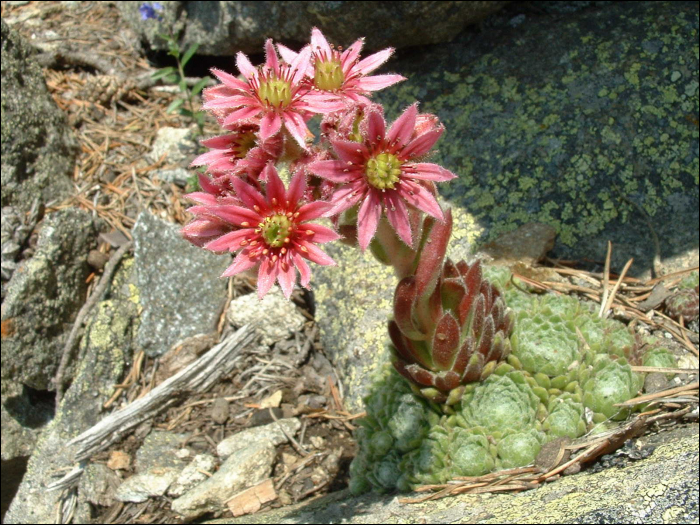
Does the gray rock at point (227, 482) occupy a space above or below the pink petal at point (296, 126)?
below

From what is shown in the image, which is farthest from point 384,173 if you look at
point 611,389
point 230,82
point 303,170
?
point 611,389

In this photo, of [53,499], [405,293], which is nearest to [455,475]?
[405,293]

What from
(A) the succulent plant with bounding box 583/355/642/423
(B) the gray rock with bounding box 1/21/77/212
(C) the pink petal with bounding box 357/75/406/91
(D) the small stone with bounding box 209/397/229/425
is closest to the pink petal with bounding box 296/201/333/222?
(C) the pink petal with bounding box 357/75/406/91

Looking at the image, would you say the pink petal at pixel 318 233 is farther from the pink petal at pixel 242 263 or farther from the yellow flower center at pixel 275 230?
the pink petal at pixel 242 263

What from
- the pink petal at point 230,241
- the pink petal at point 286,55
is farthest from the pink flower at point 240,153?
the pink petal at point 286,55

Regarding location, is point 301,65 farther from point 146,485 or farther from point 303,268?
point 146,485

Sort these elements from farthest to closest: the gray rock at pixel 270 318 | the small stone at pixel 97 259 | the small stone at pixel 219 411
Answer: the small stone at pixel 97 259 → the gray rock at pixel 270 318 → the small stone at pixel 219 411
